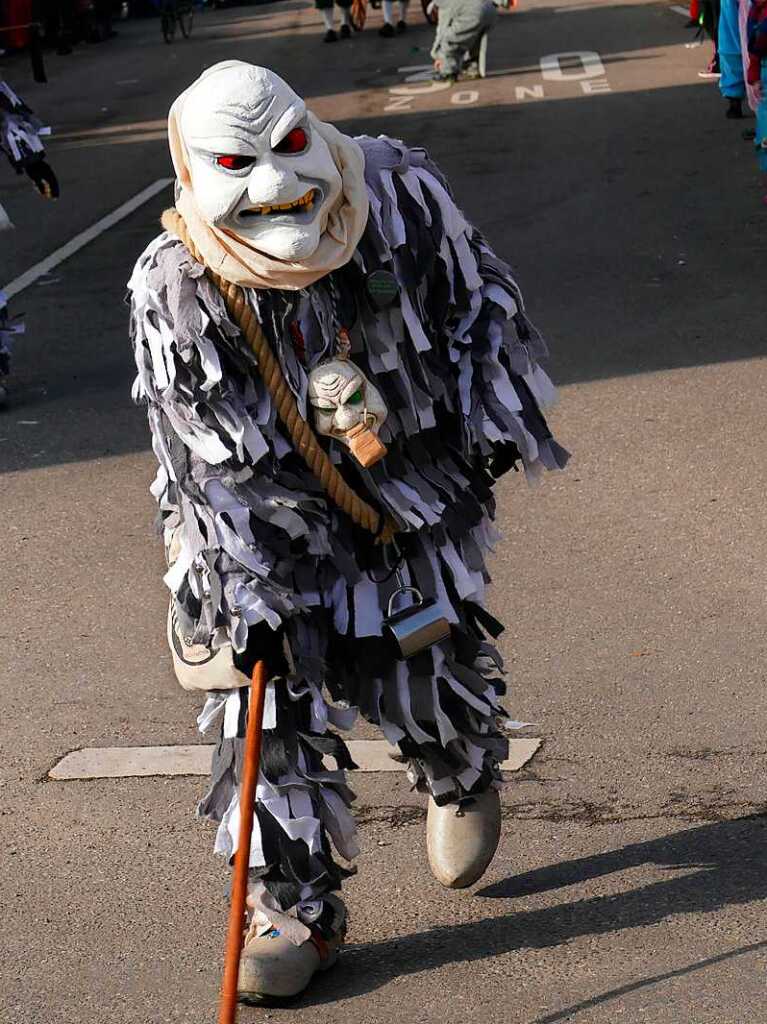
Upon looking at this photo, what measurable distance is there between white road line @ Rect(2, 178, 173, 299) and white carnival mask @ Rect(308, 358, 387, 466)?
8.12 metres

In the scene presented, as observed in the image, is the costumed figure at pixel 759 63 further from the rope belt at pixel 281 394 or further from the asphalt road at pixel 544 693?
the rope belt at pixel 281 394

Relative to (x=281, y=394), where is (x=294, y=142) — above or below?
above

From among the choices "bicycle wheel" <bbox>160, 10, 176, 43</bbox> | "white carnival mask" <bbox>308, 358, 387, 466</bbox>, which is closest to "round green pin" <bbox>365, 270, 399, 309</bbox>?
"white carnival mask" <bbox>308, 358, 387, 466</bbox>

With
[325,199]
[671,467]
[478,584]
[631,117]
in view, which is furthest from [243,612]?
[631,117]

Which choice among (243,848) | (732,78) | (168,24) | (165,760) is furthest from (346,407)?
(168,24)

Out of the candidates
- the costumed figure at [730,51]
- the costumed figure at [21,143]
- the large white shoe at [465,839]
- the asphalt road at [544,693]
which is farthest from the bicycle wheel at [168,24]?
the large white shoe at [465,839]

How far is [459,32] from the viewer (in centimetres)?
2066

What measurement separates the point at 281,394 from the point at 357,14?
26.1m

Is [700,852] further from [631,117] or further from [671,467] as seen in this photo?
[631,117]

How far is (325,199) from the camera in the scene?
331cm

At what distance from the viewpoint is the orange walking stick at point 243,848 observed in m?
3.21

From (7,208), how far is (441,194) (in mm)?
11833

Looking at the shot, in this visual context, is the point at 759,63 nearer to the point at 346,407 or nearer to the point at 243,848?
the point at 346,407

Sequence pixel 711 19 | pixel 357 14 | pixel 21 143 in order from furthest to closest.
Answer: pixel 357 14
pixel 711 19
pixel 21 143
